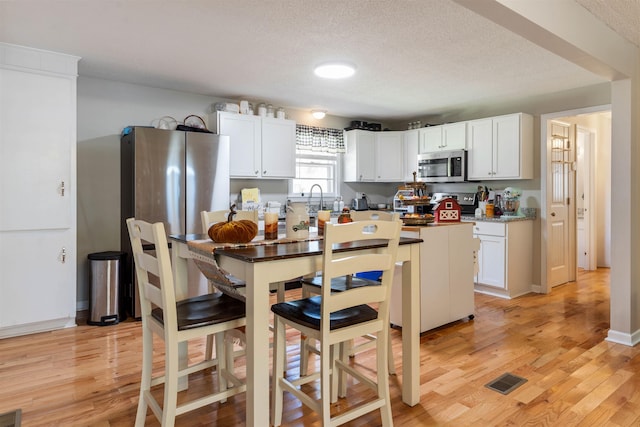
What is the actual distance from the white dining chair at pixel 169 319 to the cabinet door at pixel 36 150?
1980mm

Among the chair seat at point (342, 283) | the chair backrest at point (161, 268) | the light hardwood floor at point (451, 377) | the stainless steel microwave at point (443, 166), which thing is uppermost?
the stainless steel microwave at point (443, 166)

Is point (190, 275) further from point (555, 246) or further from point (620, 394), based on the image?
point (555, 246)

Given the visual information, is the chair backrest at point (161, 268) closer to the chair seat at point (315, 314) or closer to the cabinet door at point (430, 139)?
the chair seat at point (315, 314)

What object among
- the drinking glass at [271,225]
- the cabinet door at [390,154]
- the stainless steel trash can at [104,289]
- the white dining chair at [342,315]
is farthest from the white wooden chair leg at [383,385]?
the cabinet door at [390,154]

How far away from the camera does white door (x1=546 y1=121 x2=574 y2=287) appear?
468cm

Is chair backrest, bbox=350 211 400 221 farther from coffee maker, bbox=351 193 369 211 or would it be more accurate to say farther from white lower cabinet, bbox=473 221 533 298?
coffee maker, bbox=351 193 369 211

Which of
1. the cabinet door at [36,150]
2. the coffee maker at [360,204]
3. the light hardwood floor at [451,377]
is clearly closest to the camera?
the light hardwood floor at [451,377]

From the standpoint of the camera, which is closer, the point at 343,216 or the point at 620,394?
the point at 620,394

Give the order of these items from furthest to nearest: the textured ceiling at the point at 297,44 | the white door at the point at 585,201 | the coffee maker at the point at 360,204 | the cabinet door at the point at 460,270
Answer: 1. the coffee maker at the point at 360,204
2. the white door at the point at 585,201
3. the cabinet door at the point at 460,270
4. the textured ceiling at the point at 297,44

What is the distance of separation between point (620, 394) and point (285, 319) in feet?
6.35

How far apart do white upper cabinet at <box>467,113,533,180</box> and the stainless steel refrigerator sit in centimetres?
297

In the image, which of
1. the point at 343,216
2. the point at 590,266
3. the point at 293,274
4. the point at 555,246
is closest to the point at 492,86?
the point at 555,246

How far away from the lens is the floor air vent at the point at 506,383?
2.33 meters

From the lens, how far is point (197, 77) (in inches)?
155
